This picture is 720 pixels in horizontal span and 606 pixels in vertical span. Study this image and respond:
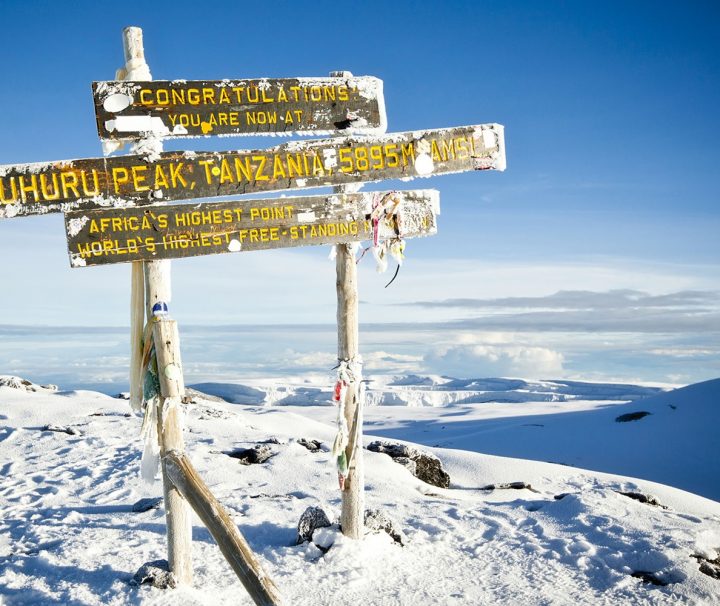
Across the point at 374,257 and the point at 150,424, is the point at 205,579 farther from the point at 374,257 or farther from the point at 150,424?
the point at 374,257

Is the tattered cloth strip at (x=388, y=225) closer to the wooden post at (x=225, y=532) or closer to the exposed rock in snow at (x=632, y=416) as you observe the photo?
the wooden post at (x=225, y=532)

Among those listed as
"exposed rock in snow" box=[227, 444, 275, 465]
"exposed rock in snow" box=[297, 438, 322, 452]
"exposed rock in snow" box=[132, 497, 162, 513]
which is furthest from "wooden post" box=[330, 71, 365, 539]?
"exposed rock in snow" box=[297, 438, 322, 452]

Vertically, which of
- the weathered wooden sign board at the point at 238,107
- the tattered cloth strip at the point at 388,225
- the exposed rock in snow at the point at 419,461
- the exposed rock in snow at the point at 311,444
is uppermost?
the weathered wooden sign board at the point at 238,107

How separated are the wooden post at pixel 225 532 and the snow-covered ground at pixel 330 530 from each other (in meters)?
0.76

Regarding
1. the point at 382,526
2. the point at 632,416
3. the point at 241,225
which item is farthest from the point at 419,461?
the point at 632,416

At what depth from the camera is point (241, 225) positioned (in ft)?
14.8

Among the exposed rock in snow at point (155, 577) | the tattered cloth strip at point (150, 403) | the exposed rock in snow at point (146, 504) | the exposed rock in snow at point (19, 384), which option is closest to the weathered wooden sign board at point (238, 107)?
the tattered cloth strip at point (150, 403)

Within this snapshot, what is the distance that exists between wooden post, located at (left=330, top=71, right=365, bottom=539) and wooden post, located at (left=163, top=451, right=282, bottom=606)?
134 cm

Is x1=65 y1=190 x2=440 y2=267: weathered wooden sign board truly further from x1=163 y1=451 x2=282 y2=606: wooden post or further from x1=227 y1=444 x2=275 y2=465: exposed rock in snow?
x1=227 y1=444 x2=275 y2=465: exposed rock in snow

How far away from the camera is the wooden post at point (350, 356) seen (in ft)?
16.3

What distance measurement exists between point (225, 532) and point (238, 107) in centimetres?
319

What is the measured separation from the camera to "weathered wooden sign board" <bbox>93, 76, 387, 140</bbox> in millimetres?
4375

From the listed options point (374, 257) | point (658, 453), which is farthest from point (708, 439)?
point (374, 257)

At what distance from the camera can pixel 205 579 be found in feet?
15.0
